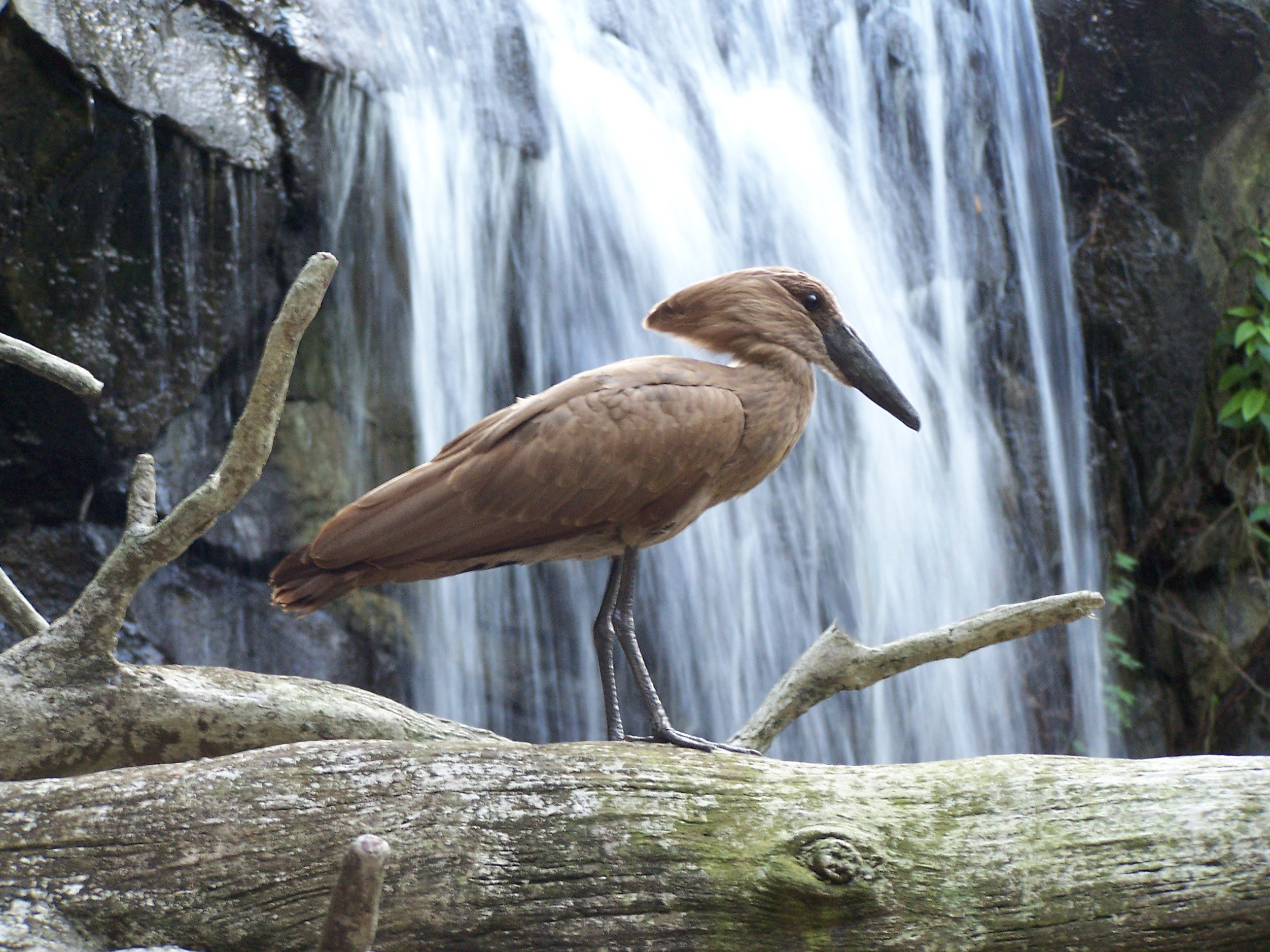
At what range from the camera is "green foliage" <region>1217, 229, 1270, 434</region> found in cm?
635

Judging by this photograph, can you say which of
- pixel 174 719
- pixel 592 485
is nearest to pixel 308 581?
pixel 174 719

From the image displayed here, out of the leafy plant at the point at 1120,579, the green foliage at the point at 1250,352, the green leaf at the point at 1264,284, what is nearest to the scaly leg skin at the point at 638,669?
the leafy plant at the point at 1120,579

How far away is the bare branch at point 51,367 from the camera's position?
73.2 inches

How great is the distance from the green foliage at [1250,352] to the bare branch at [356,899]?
6.35 metres

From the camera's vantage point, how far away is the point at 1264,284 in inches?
254

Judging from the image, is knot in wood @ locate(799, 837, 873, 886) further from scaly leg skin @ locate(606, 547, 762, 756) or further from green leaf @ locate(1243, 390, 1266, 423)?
green leaf @ locate(1243, 390, 1266, 423)

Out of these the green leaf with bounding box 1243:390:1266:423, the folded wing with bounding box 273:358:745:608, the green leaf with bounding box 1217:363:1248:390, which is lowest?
the folded wing with bounding box 273:358:745:608

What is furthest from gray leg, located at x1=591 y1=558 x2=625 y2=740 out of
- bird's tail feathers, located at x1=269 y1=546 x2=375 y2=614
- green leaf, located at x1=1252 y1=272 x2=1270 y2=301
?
green leaf, located at x1=1252 y1=272 x2=1270 y2=301

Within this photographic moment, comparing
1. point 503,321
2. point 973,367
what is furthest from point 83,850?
point 973,367

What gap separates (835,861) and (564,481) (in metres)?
0.94

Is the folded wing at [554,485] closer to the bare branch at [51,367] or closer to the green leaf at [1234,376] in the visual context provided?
the bare branch at [51,367]

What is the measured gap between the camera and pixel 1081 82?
664 centimetres

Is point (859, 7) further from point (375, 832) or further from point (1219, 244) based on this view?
point (375, 832)

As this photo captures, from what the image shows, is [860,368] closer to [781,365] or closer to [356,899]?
[781,365]
